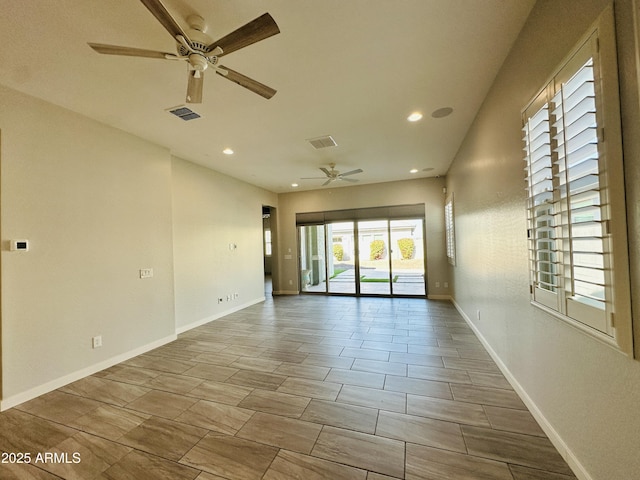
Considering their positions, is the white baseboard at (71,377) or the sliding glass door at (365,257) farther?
the sliding glass door at (365,257)

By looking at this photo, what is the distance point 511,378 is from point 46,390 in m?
4.64

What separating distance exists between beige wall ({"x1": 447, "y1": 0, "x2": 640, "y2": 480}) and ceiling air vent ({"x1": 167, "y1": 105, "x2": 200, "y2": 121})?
3255mm

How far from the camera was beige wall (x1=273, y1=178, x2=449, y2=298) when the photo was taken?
6.53 metres

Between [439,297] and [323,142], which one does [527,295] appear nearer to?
[323,142]

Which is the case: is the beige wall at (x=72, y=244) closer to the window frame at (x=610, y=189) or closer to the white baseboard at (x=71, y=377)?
the white baseboard at (x=71, y=377)

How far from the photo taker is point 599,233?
123 cm

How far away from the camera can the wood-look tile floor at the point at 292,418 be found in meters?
1.68

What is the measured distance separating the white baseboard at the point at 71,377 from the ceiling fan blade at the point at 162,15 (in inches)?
137

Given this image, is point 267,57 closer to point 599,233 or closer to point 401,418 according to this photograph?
point 599,233

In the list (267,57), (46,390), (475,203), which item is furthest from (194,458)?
(475,203)

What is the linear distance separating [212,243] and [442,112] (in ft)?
15.0

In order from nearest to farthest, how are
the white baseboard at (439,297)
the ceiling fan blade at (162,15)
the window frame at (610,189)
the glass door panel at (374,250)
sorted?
1. the window frame at (610,189)
2. the ceiling fan blade at (162,15)
3. the white baseboard at (439,297)
4. the glass door panel at (374,250)

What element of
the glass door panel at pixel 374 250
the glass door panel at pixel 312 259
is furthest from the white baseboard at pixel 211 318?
the glass door panel at pixel 374 250

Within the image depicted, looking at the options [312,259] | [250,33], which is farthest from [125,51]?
[312,259]
